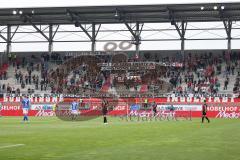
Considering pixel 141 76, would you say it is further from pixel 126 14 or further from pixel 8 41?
pixel 8 41

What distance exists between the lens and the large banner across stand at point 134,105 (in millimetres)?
→ 54094

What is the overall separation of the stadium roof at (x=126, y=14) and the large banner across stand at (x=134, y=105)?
11069 mm

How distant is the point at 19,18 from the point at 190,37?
2110 cm

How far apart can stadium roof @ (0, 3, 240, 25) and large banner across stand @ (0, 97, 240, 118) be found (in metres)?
11.1

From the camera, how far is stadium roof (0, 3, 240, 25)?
202ft

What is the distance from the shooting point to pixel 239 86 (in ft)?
204

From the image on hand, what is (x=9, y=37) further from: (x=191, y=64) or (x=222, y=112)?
(x=222, y=112)

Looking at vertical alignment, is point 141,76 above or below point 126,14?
below

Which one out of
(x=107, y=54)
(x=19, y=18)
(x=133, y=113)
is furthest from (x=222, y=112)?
(x=19, y=18)

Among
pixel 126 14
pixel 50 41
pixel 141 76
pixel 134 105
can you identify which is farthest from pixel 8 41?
pixel 134 105

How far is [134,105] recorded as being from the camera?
183ft

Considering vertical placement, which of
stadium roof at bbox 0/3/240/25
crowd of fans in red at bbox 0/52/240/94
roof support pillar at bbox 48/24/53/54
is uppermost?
stadium roof at bbox 0/3/240/25

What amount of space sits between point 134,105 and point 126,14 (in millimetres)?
14248

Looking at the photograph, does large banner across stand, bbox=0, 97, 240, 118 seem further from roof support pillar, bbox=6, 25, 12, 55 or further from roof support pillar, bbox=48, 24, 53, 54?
roof support pillar, bbox=6, 25, 12, 55
